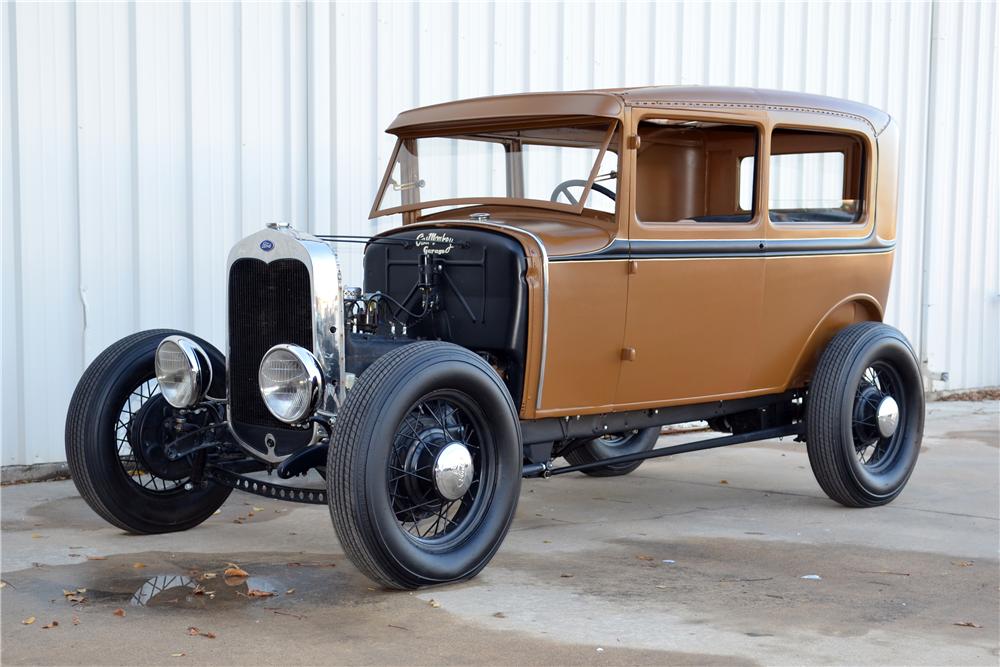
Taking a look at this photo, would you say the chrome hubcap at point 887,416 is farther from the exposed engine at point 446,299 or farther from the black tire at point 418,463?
the black tire at point 418,463

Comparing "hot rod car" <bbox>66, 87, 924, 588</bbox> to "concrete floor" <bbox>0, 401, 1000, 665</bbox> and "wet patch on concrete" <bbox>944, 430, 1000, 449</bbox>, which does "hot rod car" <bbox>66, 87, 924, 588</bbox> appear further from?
"wet patch on concrete" <bbox>944, 430, 1000, 449</bbox>

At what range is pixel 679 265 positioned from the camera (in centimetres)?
542

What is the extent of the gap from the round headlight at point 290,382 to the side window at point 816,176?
2528mm

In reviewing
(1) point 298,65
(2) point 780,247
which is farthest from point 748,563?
(1) point 298,65

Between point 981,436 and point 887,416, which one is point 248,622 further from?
point 981,436

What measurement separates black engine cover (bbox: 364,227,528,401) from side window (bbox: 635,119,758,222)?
3.08ft

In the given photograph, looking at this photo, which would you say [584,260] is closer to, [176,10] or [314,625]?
[314,625]

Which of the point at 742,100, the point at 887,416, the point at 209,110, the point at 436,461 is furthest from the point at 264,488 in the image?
the point at 887,416

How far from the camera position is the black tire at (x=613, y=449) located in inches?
269

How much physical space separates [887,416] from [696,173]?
1.59 meters

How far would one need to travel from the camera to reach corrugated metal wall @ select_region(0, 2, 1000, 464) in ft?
21.5

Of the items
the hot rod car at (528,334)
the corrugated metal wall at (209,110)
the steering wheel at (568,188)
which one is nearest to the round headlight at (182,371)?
the hot rod car at (528,334)

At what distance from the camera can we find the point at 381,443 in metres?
4.30

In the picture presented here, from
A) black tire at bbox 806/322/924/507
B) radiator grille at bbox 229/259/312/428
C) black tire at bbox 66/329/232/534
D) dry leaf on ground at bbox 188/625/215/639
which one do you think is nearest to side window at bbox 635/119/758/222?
black tire at bbox 806/322/924/507
